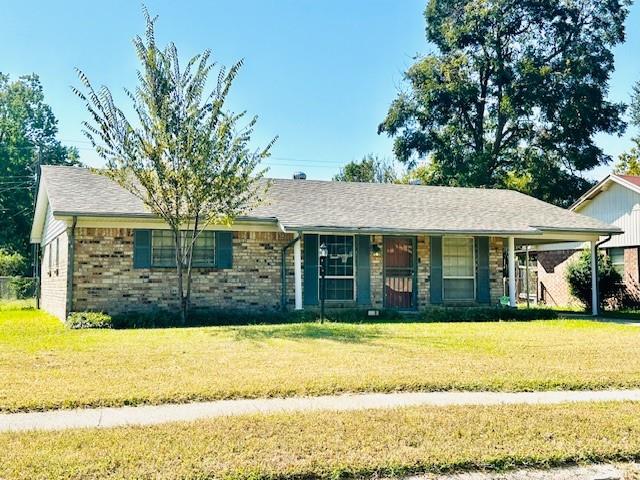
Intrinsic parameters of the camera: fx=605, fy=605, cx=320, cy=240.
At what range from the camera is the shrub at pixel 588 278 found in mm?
20562

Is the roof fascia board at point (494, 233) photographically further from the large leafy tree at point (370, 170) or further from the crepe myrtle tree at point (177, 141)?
the large leafy tree at point (370, 170)

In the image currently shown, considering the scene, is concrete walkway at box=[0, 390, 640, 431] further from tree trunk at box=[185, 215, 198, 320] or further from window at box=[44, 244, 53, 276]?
window at box=[44, 244, 53, 276]

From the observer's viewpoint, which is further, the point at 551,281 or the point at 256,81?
the point at 551,281

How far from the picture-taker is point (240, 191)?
1402cm

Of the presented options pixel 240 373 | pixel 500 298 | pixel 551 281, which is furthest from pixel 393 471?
pixel 551 281

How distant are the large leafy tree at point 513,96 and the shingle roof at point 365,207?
1088 centimetres

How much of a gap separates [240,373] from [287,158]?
37293 millimetres

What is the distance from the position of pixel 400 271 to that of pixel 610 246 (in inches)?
370

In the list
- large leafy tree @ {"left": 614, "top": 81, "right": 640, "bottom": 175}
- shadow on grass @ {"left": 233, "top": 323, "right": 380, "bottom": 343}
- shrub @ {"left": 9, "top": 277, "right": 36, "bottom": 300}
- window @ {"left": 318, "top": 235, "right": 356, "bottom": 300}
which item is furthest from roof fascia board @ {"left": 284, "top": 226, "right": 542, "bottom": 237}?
large leafy tree @ {"left": 614, "top": 81, "right": 640, "bottom": 175}

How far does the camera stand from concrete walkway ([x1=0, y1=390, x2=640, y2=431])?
5289mm

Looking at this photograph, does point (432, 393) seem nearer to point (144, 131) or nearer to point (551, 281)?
point (144, 131)

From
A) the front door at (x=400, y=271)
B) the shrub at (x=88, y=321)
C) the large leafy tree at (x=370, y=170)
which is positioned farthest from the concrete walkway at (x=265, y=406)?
the large leafy tree at (x=370, y=170)

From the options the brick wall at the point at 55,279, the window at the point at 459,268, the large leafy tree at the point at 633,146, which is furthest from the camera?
the large leafy tree at the point at 633,146

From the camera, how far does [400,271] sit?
16.7 meters
